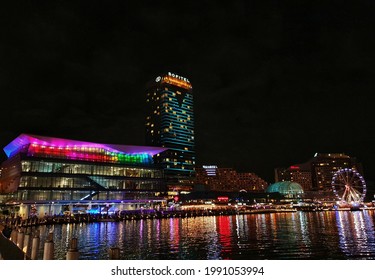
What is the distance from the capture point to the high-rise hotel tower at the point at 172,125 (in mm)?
166375

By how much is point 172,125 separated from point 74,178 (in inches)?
3895

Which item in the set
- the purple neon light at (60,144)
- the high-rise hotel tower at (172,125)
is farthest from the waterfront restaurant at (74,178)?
the high-rise hotel tower at (172,125)

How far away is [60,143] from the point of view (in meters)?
76.7

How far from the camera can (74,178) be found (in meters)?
75.2

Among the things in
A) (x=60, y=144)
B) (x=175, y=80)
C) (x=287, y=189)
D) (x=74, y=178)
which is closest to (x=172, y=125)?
(x=175, y=80)

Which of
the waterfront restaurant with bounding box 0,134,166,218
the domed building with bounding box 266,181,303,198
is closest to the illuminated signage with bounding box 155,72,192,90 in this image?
the domed building with bounding box 266,181,303,198

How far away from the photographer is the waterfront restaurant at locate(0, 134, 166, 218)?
68.6 meters

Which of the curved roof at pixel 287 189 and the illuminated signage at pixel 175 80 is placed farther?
the illuminated signage at pixel 175 80

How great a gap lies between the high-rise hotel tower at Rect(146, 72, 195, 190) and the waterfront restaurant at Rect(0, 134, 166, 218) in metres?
67.4

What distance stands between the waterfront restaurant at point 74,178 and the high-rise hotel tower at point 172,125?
221 feet

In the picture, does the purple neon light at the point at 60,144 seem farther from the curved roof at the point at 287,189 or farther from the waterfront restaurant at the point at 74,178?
the curved roof at the point at 287,189

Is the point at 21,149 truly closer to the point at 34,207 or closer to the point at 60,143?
the point at 60,143

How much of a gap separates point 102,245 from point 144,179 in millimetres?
64613
